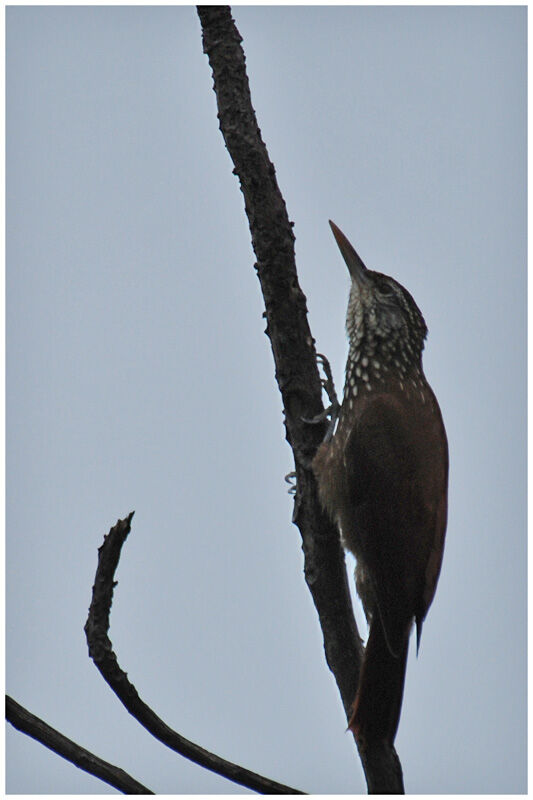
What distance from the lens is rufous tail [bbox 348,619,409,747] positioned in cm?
303

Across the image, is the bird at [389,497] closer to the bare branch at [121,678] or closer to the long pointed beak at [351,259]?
the long pointed beak at [351,259]

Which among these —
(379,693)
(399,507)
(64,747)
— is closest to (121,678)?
(64,747)

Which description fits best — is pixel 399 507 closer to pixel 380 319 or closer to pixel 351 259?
pixel 380 319

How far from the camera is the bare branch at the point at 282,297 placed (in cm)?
308

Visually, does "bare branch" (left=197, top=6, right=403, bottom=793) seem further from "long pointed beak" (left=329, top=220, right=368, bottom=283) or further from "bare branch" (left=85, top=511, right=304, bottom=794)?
"long pointed beak" (left=329, top=220, right=368, bottom=283)

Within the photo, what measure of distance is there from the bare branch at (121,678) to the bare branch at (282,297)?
1.99 ft

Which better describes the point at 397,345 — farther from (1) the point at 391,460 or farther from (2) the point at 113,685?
(2) the point at 113,685

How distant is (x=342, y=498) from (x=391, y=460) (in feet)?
1.19

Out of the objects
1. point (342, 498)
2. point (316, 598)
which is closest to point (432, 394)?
point (342, 498)

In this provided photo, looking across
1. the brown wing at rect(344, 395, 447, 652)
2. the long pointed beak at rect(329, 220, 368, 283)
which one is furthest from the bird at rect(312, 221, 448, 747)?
the long pointed beak at rect(329, 220, 368, 283)

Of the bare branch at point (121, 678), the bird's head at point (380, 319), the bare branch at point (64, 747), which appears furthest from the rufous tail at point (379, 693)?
the bird's head at point (380, 319)

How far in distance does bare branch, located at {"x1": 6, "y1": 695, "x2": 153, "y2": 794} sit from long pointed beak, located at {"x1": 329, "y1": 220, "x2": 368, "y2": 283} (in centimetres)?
308

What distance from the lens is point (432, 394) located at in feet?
15.0

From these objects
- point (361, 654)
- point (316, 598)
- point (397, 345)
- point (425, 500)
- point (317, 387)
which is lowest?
point (361, 654)
